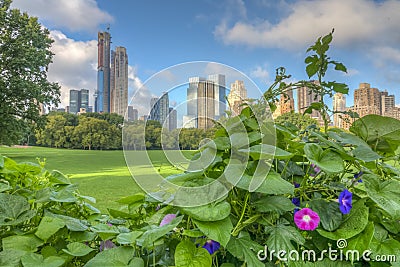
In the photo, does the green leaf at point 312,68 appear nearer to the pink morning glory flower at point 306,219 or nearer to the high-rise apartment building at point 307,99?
the high-rise apartment building at point 307,99

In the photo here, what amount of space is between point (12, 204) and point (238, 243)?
0.32 m

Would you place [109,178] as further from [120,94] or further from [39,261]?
[39,261]

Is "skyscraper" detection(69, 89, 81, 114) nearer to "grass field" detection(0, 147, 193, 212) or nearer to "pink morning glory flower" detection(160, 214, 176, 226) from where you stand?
"grass field" detection(0, 147, 193, 212)

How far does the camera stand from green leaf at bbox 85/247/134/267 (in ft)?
1.10

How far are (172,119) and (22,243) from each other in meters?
0.25

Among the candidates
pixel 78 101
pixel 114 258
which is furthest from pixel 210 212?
pixel 78 101

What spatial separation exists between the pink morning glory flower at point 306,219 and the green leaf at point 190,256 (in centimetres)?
12

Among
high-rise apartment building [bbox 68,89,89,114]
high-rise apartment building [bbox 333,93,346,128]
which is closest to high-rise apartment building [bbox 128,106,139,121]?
high-rise apartment building [bbox 333,93,346,128]

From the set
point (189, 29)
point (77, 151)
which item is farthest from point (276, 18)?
point (77, 151)

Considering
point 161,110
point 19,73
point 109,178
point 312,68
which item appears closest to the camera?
point 161,110

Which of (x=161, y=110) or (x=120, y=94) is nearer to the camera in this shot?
(x=161, y=110)

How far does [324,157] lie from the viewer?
0.39m

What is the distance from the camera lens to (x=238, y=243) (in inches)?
13.8

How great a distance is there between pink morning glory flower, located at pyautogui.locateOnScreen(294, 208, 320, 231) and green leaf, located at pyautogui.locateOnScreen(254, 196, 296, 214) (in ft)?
0.07
